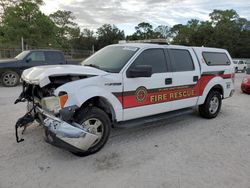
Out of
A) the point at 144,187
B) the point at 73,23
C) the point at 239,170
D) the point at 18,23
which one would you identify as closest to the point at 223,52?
the point at 239,170

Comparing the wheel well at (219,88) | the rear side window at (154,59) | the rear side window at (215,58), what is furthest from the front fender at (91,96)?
the wheel well at (219,88)

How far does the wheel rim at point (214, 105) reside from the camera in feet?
20.4

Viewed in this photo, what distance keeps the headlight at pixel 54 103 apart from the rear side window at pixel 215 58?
12.7 ft

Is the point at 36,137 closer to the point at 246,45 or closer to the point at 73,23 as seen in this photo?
the point at 73,23

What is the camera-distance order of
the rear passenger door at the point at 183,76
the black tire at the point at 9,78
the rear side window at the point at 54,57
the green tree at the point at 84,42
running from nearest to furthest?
the rear passenger door at the point at 183,76 < the black tire at the point at 9,78 < the rear side window at the point at 54,57 < the green tree at the point at 84,42

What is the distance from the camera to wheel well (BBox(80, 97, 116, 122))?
3.99 metres

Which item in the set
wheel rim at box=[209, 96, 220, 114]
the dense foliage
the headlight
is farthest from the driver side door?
the dense foliage

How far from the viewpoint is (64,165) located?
360 centimetres

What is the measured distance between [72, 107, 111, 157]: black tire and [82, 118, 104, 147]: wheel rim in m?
0.04

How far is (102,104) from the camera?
4145 mm

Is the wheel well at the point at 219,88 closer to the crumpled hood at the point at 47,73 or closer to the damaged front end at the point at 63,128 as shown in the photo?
the crumpled hood at the point at 47,73

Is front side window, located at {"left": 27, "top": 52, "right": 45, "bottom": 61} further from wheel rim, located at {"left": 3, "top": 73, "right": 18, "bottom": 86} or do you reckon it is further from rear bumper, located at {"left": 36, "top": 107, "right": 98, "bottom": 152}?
rear bumper, located at {"left": 36, "top": 107, "right": 98, "bottom": 152}

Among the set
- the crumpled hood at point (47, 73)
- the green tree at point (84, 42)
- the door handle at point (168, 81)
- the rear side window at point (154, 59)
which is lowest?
the door handle at point (168, 81)

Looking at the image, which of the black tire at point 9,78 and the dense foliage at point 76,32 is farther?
the dense foliage at point 76,32
